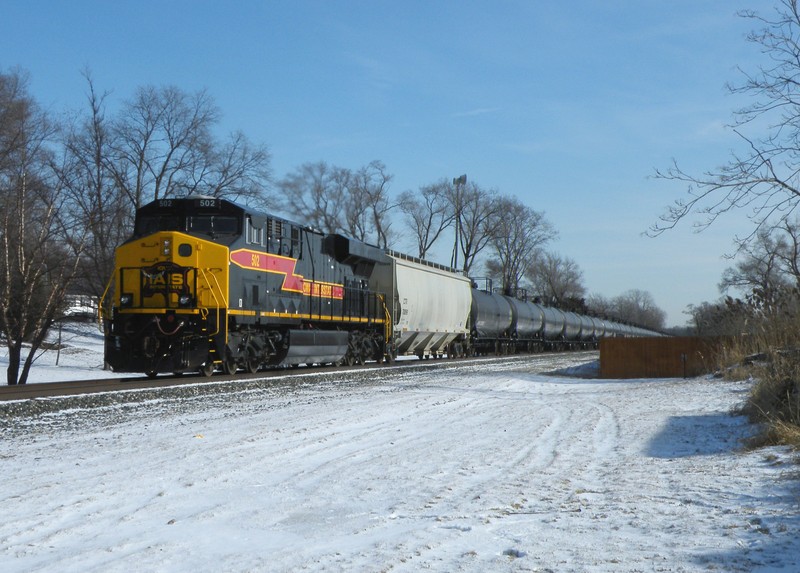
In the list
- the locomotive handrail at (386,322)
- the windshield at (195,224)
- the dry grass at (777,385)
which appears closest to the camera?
the dry grass at (777,385)

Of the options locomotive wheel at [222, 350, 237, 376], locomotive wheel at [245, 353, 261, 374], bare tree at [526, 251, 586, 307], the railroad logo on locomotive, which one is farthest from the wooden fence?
bare tree at [526, 251, 586, 307]

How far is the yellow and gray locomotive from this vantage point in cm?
1716

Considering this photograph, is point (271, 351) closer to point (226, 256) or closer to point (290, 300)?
point (290, 300)

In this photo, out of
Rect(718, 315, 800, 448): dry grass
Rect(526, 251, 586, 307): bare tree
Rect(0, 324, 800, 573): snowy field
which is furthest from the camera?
Rect(526, 251, 586, 307): bare tree

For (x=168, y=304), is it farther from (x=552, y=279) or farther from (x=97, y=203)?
(x=552, y=279)

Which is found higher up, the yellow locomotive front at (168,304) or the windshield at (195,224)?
the windshield at (195,224)

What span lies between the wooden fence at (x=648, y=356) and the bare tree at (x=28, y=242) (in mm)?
15948

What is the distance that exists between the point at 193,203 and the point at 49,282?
738 cm

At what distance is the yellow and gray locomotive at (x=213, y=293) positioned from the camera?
56.3ft

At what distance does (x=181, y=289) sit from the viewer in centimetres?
1741

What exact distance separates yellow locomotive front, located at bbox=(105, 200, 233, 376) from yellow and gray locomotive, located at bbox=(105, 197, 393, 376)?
0.02m

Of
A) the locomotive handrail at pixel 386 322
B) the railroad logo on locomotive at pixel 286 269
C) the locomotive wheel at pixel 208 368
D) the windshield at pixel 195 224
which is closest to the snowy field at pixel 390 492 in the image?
the locomotive wheel at pixel 208 368

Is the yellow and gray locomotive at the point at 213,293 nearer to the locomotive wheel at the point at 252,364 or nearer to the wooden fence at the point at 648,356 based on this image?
the locomotive wheel at the point at 252,364

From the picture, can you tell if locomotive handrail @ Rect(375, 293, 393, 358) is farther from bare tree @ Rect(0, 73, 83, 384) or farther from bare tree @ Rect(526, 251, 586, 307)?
bare tree @ Rect(526, 251, 586, 307)
